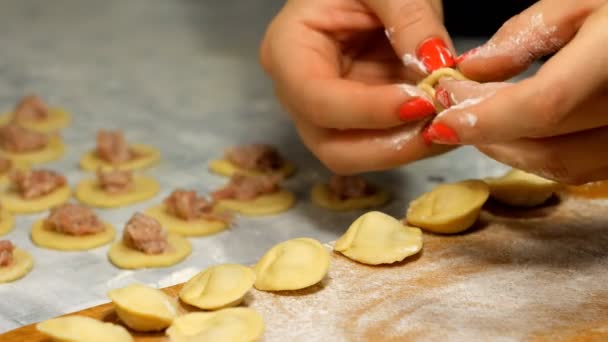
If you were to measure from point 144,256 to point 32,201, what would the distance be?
403 millimetres

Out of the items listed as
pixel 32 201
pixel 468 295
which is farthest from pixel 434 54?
pixel 32 201

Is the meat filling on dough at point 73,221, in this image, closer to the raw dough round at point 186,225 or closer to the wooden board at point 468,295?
the raw dough round at point 186,225

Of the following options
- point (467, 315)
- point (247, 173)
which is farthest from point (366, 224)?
point (247, 173)

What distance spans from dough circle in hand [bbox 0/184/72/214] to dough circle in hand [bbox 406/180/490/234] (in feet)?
2.80

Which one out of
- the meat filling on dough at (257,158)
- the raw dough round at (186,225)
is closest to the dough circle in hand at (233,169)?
the meat filling on dough at (257,158)

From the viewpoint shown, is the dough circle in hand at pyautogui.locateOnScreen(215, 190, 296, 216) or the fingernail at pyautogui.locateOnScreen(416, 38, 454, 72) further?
the dough circle in hand at pyautogui.locateOnScreen(215, 190, 296, 216)

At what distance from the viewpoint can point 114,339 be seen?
1.21 meters

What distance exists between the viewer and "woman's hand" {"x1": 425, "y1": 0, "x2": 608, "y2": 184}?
1.22 meters

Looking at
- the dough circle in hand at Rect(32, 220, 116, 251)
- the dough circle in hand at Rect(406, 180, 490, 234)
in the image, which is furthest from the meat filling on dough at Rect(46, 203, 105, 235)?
the dough circle in hand at Rect(406, 180, 490, 234)

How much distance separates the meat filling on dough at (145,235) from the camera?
1726 mm

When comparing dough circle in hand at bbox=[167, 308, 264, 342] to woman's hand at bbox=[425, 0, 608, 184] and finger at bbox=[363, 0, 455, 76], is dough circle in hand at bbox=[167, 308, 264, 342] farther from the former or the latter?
finger at bbox=[363, 0, 455, 76]

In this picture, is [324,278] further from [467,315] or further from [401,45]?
[401,45]

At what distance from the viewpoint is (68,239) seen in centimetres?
180

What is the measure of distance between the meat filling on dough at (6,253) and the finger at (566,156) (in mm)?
956
